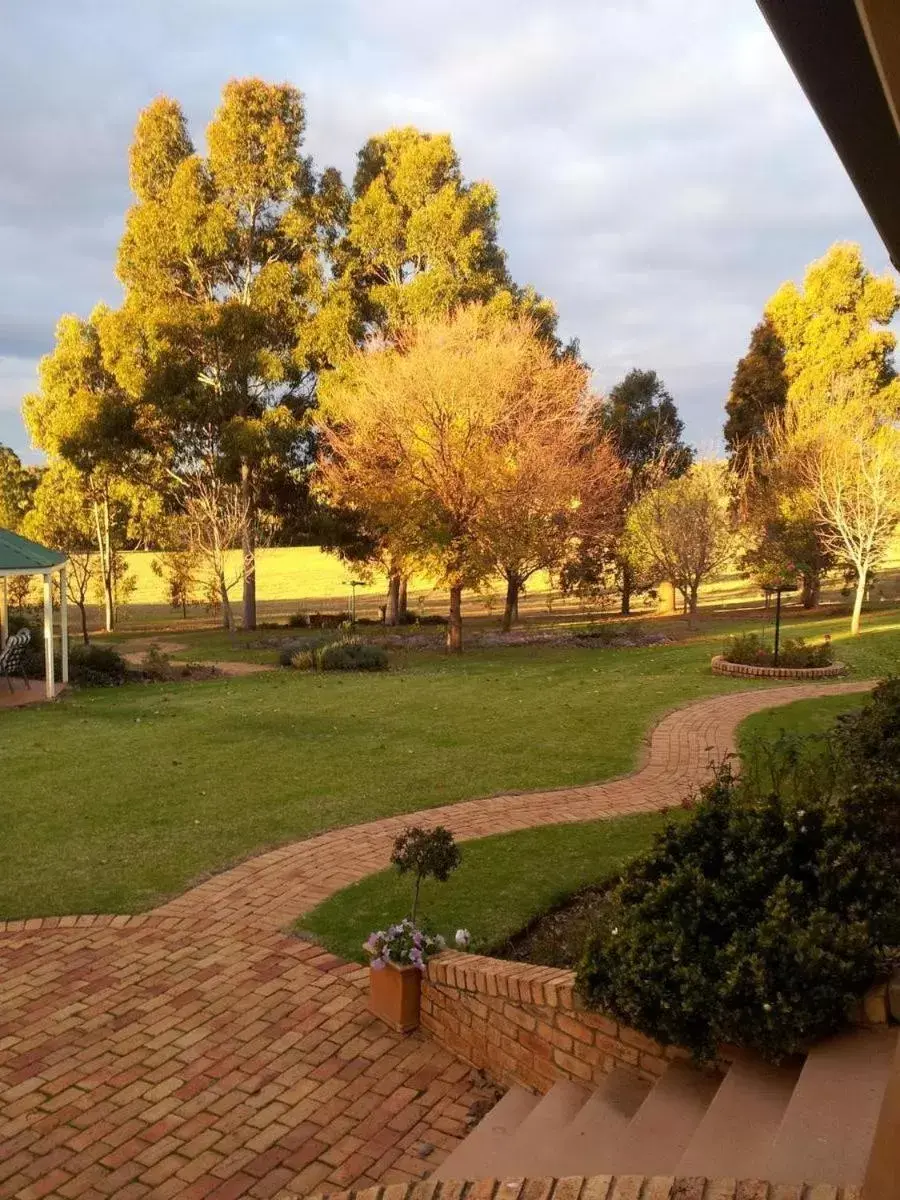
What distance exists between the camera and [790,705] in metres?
12.2

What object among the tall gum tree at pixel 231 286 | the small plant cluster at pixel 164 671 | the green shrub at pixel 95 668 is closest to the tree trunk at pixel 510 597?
the tall gum tree at pixel 231 286

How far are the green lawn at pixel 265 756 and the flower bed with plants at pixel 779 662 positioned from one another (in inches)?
21.9

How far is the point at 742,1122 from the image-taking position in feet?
9.50

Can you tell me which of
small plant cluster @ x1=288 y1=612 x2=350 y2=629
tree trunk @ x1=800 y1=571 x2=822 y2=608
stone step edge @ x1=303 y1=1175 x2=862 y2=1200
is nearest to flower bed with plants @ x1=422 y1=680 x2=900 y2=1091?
stone step edge @ x1=303 y1=1175 x2=862 y2=1200

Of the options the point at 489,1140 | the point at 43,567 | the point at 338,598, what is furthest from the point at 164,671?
the point at 338,598

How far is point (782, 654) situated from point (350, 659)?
27.3 feet

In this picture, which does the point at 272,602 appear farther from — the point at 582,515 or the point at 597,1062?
the point at 597,1062

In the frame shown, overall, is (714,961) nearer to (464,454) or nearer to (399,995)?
(399,995)

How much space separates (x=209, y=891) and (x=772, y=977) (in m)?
4.43

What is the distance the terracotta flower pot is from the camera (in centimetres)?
456

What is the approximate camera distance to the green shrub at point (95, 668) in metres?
16.1

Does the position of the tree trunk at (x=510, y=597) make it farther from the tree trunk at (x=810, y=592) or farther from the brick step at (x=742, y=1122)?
the brick step at (x=742, y=1122)

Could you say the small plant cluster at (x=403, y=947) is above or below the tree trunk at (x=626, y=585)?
below

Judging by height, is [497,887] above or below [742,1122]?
below
